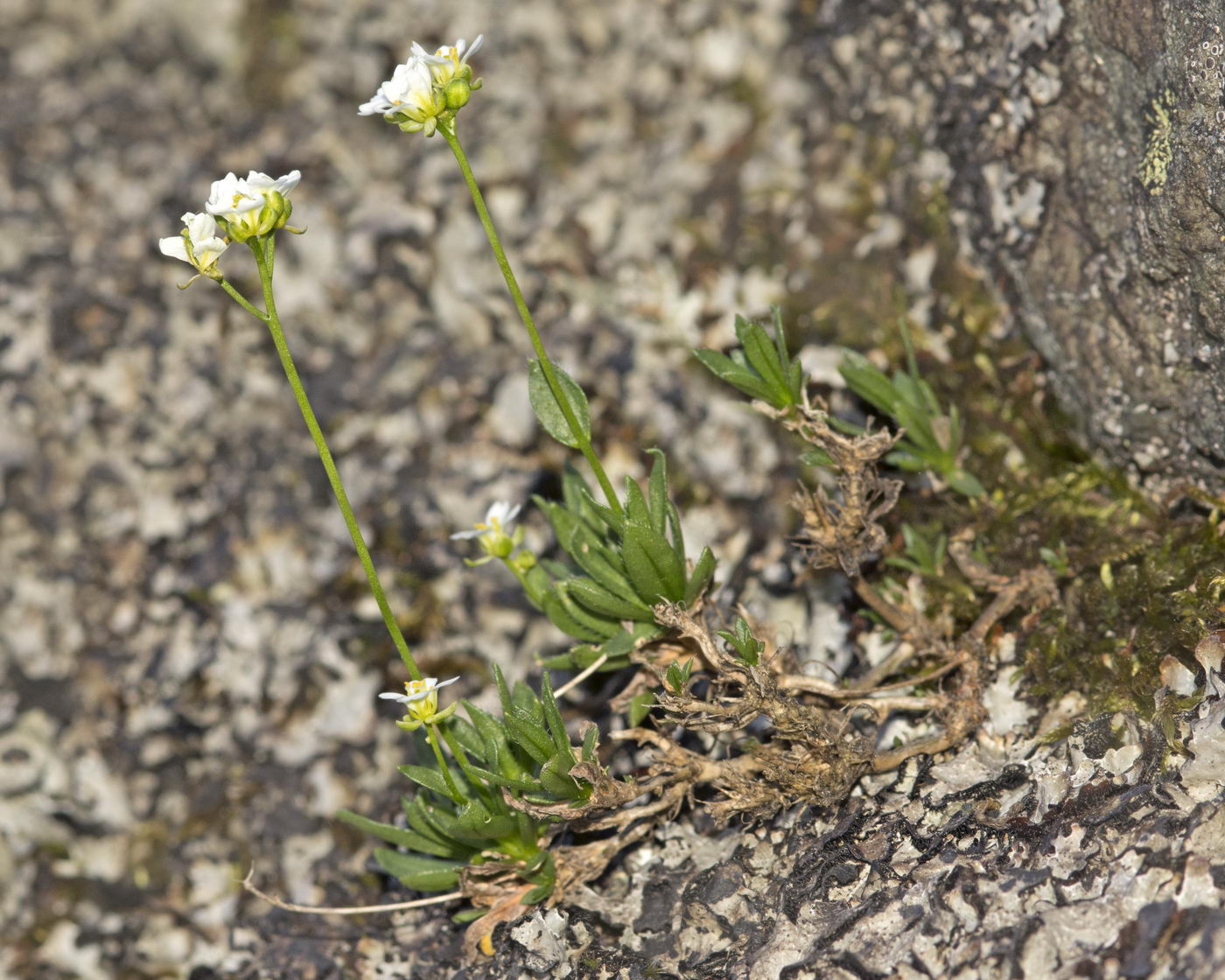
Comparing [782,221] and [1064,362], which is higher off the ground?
[782,221]

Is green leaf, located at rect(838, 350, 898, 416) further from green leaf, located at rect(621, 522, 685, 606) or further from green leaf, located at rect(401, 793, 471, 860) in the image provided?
green leaf, located at rect(401, 793, 471, 860)

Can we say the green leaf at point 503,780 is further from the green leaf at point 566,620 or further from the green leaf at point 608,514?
the green leaf at point 608,514

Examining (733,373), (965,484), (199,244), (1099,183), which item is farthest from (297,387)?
(1099,183)

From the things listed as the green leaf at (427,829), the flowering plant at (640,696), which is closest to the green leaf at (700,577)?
the flowering plant at (640,696)

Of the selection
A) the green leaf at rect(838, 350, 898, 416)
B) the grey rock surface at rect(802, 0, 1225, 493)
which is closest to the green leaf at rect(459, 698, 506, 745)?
the green leaf at rect(838, 350, 898, 416)

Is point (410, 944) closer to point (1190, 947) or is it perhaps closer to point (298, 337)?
point (1190, 947)

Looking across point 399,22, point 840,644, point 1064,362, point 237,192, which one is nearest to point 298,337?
point 399,22
